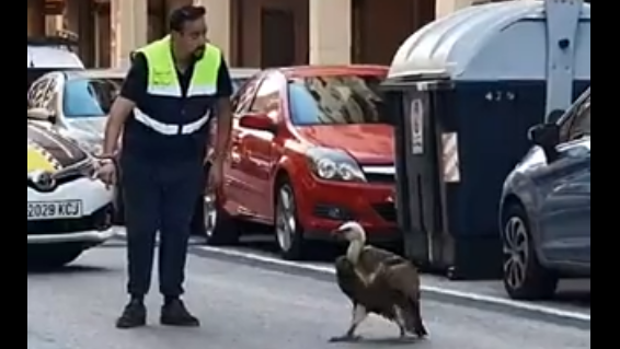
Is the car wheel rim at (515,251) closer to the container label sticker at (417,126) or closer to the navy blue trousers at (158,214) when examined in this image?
the container label sticker at (417,126)

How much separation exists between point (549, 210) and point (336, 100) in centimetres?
445

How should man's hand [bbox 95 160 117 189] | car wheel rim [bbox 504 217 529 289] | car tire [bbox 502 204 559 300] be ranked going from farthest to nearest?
car wheel rim [bbox 504 217 529 289], car tire [bbox 502 204 559 300], man's hand [bbox 95 160 117 189]

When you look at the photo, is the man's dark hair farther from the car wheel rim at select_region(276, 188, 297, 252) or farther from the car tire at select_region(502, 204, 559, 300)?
the car wheel rim at select_region(276, 188, 297, 252)

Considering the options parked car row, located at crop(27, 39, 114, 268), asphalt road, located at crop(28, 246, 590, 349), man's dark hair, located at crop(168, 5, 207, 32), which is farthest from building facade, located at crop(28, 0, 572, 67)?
man's dark hair, located at crop(168, 5, 207, 32)

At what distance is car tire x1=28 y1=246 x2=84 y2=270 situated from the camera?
1505cm

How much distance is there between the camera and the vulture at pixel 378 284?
34.1 feet

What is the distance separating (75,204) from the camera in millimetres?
14703

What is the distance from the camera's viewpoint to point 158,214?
11.1 metres

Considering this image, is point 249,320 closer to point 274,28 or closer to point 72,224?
point 72,224

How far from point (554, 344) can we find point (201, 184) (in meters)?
2.23

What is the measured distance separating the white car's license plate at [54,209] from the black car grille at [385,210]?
233cm

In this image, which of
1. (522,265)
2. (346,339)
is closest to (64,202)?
(522,265)
